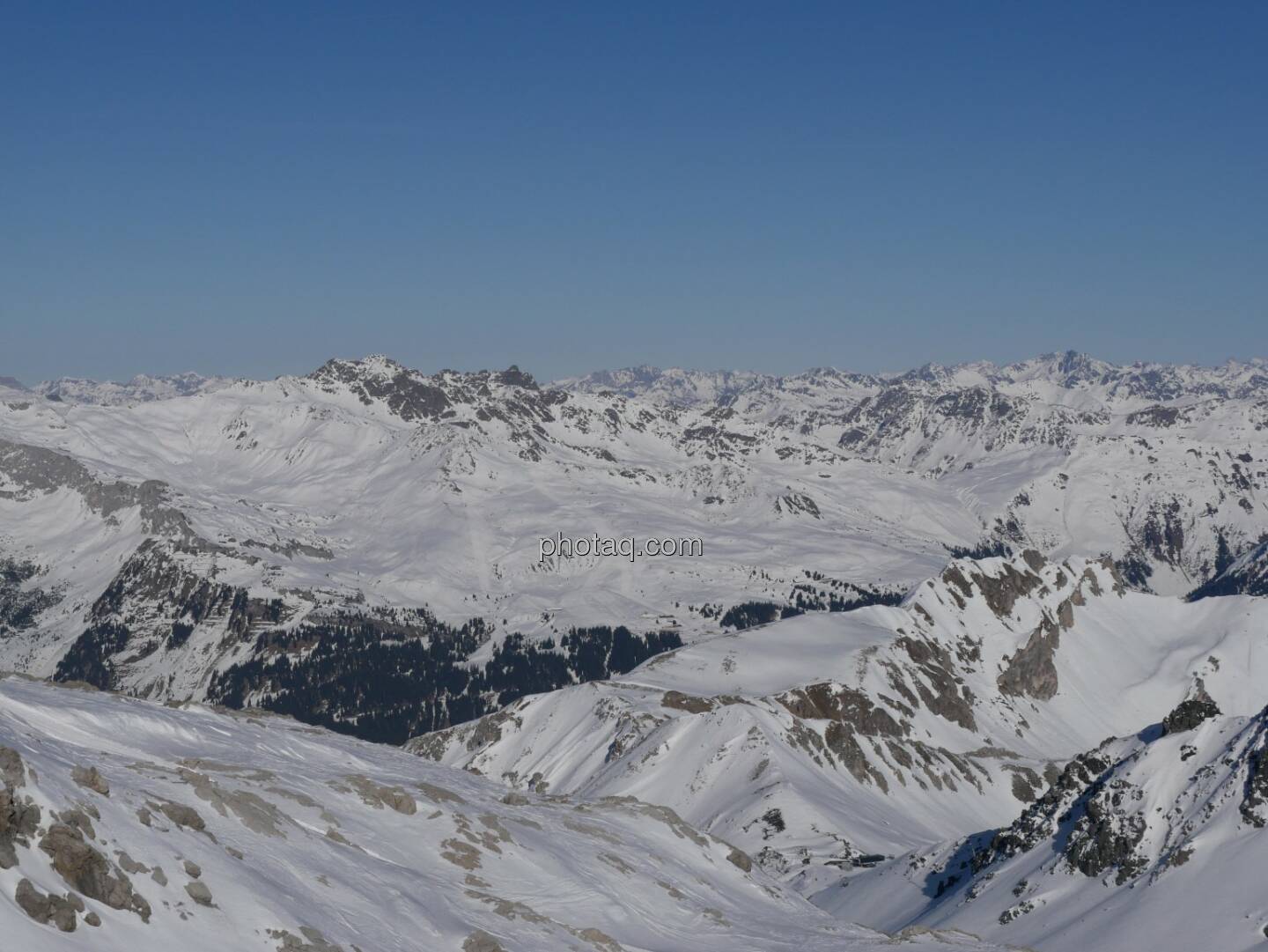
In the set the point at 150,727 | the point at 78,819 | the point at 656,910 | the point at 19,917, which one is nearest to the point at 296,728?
the point at 150,727

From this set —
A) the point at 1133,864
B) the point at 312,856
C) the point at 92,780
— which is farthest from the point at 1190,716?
the point at 92,780

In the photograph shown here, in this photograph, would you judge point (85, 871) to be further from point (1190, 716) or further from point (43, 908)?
point (1190, 716)

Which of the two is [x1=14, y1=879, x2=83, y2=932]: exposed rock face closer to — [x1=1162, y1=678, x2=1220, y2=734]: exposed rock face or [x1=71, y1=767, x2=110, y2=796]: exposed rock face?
[x1=71, y1=767, x2=110, y2=796]: exposed rock face

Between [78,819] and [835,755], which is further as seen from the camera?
[835,755]

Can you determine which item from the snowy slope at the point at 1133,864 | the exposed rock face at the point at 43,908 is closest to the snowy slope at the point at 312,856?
the exposed rock face at the point at 43,908

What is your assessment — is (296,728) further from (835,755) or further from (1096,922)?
(835,755)

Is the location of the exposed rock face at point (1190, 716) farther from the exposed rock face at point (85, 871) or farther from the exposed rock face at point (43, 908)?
the exposed rock face at point (43, 908)
